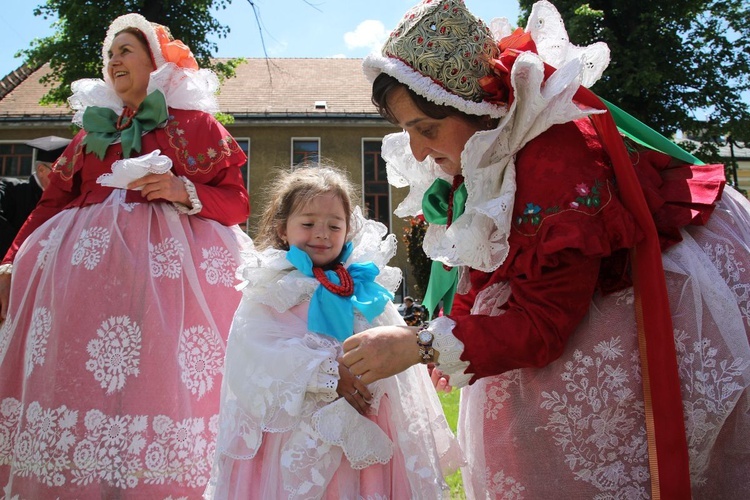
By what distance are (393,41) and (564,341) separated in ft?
3.45

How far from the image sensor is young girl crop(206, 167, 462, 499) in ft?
7.09

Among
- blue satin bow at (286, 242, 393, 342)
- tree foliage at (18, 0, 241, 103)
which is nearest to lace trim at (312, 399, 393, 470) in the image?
blue satin bow at (286, 242, 393, 342)

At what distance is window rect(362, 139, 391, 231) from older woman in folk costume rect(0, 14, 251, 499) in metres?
18.5

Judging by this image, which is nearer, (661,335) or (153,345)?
(661,335)

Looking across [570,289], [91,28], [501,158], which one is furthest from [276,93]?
[570,289]

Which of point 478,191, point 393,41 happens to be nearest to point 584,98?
point 478,191

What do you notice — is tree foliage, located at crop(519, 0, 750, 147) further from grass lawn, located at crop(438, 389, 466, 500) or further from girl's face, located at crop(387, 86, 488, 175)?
girl's face, located at crop(387, 86, 488, 175)

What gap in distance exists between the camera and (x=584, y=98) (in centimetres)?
203

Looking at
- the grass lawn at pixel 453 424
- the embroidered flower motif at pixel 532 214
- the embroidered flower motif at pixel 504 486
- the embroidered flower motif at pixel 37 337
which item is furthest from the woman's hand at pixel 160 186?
the embroidered flower motif at pixel 504 486

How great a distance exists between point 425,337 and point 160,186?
1.61 metres

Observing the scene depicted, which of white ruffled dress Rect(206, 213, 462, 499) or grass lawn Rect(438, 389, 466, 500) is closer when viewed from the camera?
white ruffled dress Rect(206, 213, 462, 499)

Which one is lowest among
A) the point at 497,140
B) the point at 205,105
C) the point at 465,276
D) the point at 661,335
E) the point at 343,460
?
the point at 343,460

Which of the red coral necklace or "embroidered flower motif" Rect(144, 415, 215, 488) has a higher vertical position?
the red coral necklace

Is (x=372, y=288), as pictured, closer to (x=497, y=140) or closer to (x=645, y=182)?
(x=497, y=140)
